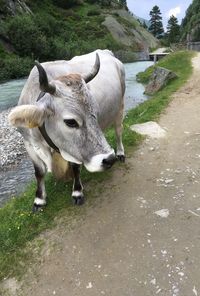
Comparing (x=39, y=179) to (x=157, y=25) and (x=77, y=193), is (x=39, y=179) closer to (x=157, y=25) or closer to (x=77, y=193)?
(x=77, y=193)

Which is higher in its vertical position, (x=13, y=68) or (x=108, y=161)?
(x=108, y=161)

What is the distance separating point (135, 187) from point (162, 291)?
2814mm

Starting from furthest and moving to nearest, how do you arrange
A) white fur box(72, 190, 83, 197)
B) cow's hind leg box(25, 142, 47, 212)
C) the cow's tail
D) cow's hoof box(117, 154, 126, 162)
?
cow's hoof box(117, 154, 126, 162) < white fur box(72, 190, 83, 197) < cow's hind leg box(25, 142, 47, 212) < the cow's tail

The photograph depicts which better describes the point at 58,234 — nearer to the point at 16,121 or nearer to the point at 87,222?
the point at 87,222

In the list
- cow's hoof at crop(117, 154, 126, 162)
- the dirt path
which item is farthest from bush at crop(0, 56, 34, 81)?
the dirt path

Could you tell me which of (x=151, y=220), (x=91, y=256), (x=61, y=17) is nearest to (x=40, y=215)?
(x=91, y=256)

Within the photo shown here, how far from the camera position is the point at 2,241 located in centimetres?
626

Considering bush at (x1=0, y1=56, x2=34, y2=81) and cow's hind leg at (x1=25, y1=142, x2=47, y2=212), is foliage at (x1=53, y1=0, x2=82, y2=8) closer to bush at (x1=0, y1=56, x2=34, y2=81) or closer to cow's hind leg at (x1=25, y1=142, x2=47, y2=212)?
bush at (x1=0, y1=56, x2=34, y2=81)

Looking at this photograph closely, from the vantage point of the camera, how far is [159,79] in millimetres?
23516

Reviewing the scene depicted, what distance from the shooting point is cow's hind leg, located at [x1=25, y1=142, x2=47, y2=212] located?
6.43 m

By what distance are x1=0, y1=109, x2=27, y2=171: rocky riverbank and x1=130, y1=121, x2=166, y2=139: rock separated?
402cm

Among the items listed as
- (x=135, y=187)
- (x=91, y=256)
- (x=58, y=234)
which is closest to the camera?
(x=91, y=256)

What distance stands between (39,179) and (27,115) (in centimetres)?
198

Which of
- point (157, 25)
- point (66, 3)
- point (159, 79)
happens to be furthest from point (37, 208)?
point (157, 25)
